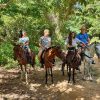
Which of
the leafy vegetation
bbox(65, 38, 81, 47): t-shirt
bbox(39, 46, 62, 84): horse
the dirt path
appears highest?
the leafy vegetation

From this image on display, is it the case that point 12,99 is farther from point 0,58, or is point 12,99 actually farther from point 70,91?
point 0,58

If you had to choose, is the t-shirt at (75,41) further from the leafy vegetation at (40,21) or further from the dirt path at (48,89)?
the leafy vegetation at (40,21)

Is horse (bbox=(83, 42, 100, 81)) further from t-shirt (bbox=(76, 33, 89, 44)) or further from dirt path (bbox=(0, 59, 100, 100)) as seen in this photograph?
t-shirt (bbox=(76, 33, 89, 44))

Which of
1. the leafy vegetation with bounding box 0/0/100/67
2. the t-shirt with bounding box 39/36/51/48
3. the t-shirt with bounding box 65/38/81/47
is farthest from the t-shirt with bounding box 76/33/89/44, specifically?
the leafy vegetation with bounding box 0/0/100/67

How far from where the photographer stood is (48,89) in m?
14.5

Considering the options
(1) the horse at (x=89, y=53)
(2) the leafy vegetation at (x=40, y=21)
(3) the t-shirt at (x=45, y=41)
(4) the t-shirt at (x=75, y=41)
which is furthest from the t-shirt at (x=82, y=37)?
(2) the leafy vegetation at (x=40, y=21)

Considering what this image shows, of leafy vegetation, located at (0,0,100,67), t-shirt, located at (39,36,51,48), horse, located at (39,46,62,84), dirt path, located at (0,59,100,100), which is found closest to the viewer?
dirt path, located at (0,59,100,100)

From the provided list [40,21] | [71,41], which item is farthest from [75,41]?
[40,21]

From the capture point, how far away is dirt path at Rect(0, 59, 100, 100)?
43.5 feet

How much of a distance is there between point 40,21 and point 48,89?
10985mm

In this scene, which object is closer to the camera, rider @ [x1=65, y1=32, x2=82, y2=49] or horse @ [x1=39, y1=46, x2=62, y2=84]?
rider @ [x1=65, y1=32, x2=82, y2=49]

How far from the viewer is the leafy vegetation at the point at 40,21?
16.1 meters

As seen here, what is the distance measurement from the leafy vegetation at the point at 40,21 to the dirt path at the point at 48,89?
2.45 m

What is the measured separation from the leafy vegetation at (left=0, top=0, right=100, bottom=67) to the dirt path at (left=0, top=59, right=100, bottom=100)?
2.45m
